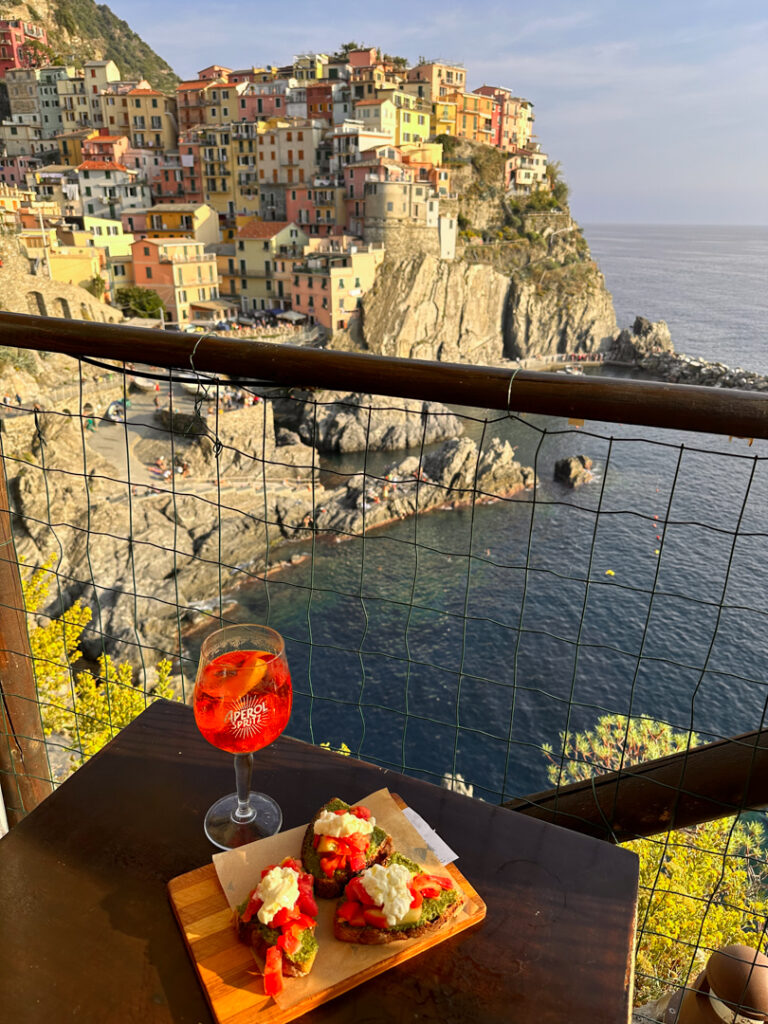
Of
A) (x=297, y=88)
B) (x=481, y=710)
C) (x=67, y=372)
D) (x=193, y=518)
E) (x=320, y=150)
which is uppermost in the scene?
(x=297, y=88)

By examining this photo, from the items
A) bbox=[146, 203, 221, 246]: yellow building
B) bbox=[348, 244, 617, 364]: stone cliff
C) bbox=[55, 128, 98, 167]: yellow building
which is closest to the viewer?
bbox=[348, 244, 617, 364]: stone cliff

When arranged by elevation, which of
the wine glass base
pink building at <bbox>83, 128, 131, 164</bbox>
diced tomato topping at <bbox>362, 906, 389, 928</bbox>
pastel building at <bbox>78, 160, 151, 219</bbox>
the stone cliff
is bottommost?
the stone cliff

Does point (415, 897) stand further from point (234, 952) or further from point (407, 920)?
point (234, 952)

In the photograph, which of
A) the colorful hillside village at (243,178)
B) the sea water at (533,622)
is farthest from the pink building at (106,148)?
the sea water at (533,622)

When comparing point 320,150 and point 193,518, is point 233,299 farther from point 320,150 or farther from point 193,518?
point 193,518

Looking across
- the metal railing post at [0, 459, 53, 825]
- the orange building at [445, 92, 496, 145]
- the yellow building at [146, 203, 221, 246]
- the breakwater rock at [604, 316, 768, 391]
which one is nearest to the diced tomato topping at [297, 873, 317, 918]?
the metal railing post at [0, 459, 53, 825]

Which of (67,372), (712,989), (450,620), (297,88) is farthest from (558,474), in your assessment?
(297,88)

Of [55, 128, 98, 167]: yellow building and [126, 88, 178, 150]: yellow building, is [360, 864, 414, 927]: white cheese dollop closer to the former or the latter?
[55, 128, 98, 167]: yellow building
